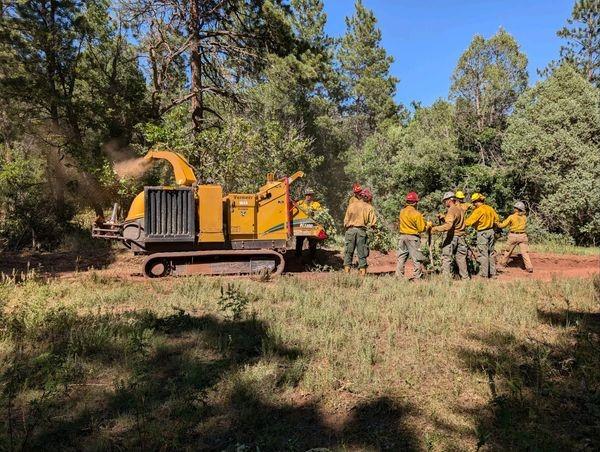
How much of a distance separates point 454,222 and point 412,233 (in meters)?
0.96

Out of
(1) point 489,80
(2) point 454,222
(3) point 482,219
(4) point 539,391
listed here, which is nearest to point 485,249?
(3) point 482,219

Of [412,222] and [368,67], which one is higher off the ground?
[368,67]

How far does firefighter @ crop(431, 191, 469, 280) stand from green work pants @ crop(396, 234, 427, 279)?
518 mm

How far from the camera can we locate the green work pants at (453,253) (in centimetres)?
1062

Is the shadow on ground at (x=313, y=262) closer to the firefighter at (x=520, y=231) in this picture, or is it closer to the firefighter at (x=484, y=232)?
the firefighter at (x=484, y=232)

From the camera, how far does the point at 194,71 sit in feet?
51.7

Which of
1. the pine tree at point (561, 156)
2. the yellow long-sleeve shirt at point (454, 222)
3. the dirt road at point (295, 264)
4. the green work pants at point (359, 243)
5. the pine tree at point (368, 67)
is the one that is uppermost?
the pine tree at point (368, 67)

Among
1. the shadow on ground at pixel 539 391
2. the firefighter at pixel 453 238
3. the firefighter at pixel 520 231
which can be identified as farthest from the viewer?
the firefighter at pixel 520 231

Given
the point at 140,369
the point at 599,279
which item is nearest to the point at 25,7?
the point at 140,369

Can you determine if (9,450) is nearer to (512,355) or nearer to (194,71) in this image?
(512,355)

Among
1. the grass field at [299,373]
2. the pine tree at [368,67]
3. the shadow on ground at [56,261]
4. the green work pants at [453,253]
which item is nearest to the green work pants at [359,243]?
the green work pants at [453,253]

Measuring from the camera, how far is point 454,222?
33.7 ft

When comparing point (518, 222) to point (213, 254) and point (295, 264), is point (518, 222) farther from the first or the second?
point (213, 254)

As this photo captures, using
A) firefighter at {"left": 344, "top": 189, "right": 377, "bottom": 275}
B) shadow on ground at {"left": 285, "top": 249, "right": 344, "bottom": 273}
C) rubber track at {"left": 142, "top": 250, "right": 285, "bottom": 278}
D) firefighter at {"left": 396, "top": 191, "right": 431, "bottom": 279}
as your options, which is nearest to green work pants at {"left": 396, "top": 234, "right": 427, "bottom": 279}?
firefighter at {"left": 396, "top": 191, "right": 431, "bottom": 279}
